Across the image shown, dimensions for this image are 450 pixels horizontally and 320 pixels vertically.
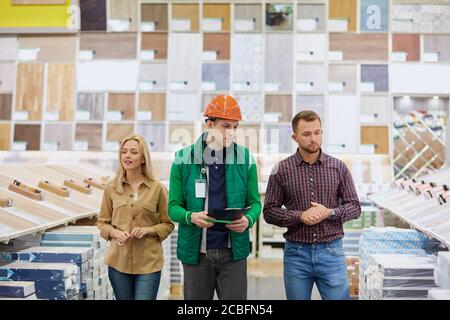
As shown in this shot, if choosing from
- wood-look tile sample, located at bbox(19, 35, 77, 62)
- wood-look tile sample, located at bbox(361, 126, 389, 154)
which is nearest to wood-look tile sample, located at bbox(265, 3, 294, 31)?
wood-look tile sample, located at bbox(361, 126, 389, 154)

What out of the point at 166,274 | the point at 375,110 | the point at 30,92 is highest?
the point at 30,92

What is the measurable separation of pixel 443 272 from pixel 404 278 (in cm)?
21

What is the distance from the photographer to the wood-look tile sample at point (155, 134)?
568cm

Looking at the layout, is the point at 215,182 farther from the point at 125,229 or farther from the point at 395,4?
the point at 395,4

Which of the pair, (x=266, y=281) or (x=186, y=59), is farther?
(x=186, y=59)

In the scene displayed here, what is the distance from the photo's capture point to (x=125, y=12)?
5.74m

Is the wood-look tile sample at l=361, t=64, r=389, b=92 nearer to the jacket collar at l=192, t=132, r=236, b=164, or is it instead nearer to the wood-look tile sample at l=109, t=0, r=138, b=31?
the wood-look tile sample at l=109, t=0, r=138, b=31

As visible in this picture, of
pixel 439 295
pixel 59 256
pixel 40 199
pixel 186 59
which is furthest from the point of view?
pixel 186 59

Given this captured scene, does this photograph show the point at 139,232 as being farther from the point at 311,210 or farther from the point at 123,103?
the point at 123,103

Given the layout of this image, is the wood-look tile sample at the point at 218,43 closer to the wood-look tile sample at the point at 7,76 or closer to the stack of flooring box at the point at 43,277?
the wood-look tile sample at the point at 7,76

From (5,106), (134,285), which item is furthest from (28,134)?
(134,285)

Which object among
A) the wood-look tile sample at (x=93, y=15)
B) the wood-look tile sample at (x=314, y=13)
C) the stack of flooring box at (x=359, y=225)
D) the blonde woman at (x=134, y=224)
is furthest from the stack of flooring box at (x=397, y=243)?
the wood-look tile sample at (x=93, y=15)

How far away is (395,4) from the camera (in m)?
5.57

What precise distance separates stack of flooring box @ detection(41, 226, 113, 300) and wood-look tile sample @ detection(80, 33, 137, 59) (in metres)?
3.28
